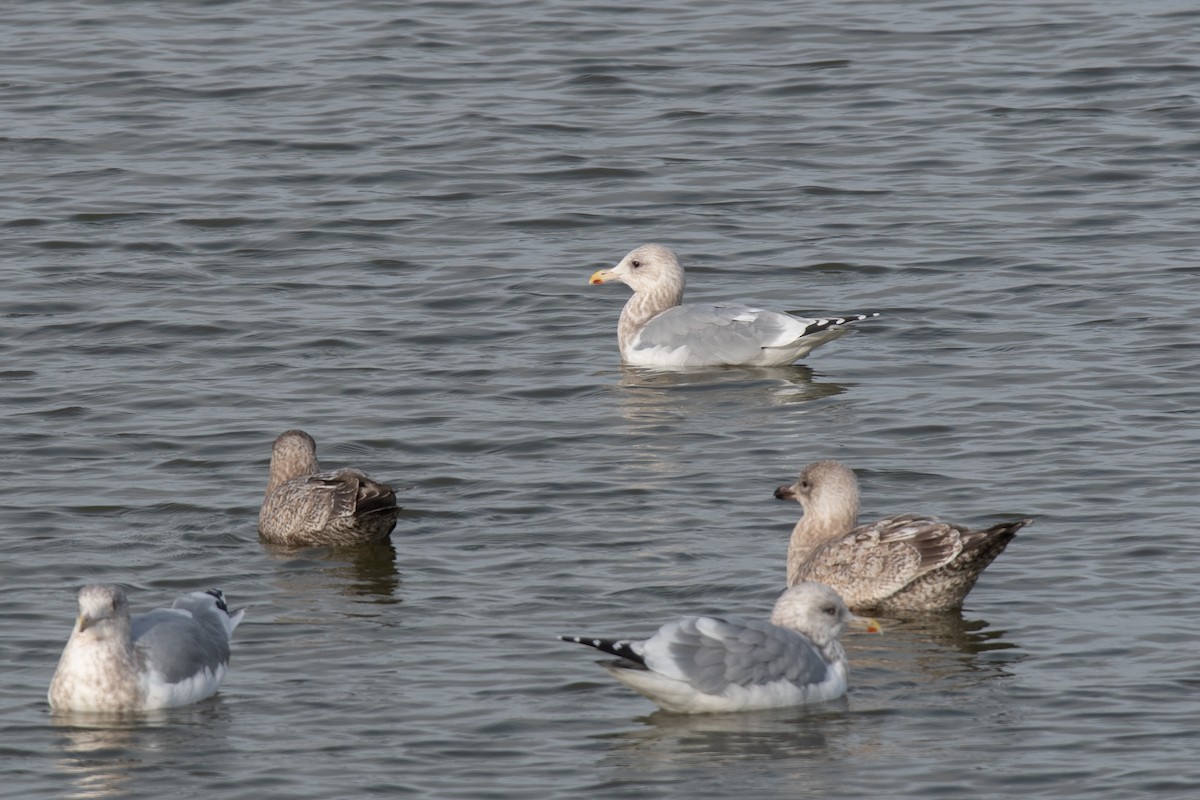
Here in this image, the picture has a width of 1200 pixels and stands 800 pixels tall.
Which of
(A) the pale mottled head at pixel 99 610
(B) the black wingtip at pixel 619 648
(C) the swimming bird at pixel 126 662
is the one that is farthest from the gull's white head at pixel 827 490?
(A) the pale mottled head at pixel 99 610

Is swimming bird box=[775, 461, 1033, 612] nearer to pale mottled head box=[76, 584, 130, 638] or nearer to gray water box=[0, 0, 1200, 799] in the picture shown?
gray water box=[0, 0, 1200, 799]

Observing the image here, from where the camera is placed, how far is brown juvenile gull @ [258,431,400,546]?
40.4ft

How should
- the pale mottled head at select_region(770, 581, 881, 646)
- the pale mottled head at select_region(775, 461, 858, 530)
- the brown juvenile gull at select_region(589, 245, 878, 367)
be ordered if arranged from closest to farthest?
1. the pale mottled head at select_region(770, 581, 881, 646)
2. the pale mottled head at select_region(775, 461, 858, 530)
3. the brown juvenile gull at select_region(589, 245, 878, 367)

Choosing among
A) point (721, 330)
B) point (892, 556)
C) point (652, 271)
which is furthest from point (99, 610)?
point (652, 271)

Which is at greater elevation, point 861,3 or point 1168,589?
point 861,3

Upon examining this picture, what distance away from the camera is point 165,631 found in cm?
1002

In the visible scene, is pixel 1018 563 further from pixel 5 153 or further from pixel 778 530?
pixel 5 153

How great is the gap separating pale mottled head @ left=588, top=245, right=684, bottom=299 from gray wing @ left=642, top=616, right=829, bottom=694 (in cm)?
757

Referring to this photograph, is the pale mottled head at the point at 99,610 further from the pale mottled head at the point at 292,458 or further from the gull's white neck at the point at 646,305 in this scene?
the gull's white neck at the point at 646,305

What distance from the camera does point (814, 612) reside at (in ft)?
33.3

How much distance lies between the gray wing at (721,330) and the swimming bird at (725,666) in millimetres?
6163

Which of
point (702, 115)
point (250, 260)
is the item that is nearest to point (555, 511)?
point (250, 260)

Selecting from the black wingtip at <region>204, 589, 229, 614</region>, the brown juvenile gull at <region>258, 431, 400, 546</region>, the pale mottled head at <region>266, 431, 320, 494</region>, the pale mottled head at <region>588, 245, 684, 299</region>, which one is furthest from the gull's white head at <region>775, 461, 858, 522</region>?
the pale mottled head at <region>588, 245, 684, 299</region>

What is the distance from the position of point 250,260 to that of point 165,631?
29.3 feet
